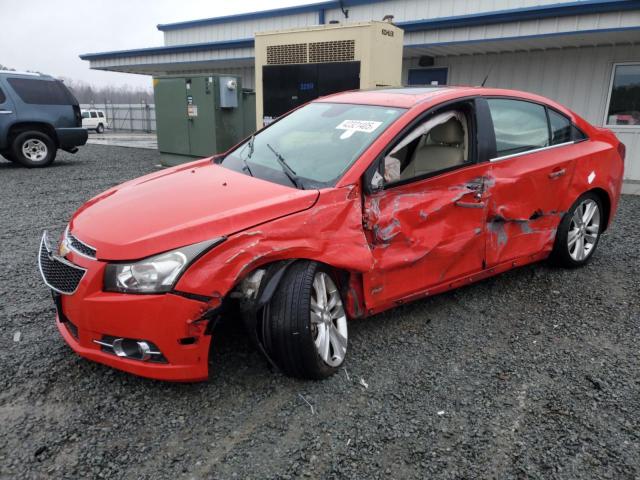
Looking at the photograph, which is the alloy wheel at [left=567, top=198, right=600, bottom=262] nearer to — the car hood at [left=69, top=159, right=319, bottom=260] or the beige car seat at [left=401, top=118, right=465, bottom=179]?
the beige car seat at [left=401, top=118, right=465, bottom=179]

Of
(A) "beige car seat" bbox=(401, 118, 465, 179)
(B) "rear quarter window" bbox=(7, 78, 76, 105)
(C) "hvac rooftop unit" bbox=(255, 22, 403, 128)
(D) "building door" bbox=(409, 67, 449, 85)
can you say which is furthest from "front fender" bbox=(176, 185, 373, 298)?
(B) "rear quarter window" bbox=(7, 78, 76, 105)

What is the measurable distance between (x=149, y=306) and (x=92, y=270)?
0.37 meters

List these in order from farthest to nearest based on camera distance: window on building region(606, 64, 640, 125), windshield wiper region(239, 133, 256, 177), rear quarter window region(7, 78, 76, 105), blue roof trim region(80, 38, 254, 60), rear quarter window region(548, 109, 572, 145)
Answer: blue roof trim region(80, 38, 254, 60) → rear quarter window region(7, 78, 76, 105) → window on building region(606, 64, 640, 125) → rear quarter window region(548, 109, 572, 145) → windshield wiper region(239, 133, 256, 177)

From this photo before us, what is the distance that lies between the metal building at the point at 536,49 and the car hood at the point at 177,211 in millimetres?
7185

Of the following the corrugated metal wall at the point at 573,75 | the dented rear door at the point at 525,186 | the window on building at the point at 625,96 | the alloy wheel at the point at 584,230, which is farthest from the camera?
the corrugated metal wall at the point at 573,75

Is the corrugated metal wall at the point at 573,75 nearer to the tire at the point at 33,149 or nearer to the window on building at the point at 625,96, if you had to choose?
the window on building at the point at 625,96

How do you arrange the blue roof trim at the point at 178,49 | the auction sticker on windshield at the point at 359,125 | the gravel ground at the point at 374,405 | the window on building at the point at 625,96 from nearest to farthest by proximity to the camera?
the gravel ground at the point at 374,405, the auction sticker on windshield at the point at 359,125, the window on building at the point at 625,96, the blue roof trim at the point at 178,49

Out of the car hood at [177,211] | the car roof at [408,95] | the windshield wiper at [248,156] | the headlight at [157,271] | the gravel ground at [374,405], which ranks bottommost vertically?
the gravel ground at [374,405]

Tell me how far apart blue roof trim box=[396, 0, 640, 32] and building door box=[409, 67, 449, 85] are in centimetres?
152

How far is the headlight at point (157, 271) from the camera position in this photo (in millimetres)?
2355

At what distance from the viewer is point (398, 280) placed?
3.15 meters

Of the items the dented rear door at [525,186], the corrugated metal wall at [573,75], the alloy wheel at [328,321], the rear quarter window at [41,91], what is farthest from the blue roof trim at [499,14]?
the alloy wheel at [328,321]

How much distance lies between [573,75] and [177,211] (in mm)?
9066

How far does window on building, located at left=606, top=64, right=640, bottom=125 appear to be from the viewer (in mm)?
8852
